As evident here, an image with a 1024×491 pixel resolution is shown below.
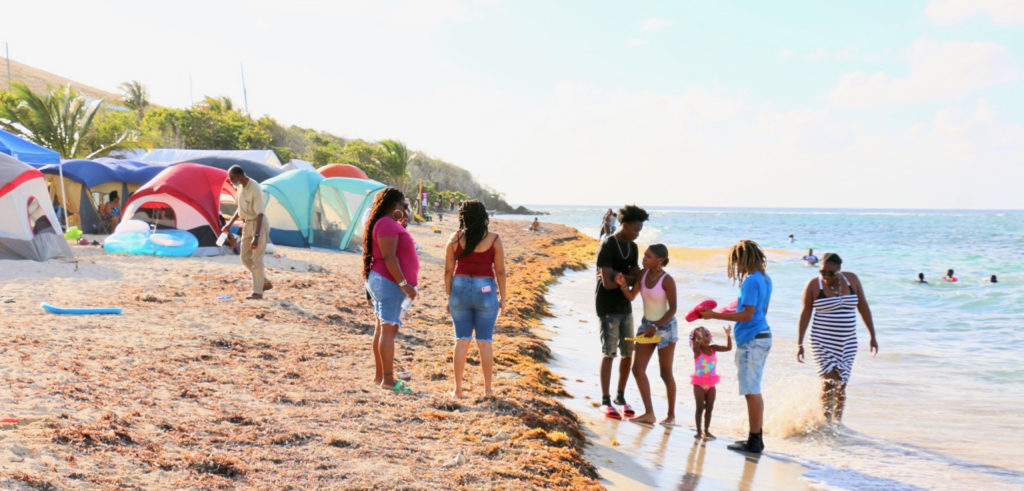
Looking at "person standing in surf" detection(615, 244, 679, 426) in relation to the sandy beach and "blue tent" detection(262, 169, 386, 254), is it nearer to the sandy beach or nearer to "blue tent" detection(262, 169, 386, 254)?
the sandy beach

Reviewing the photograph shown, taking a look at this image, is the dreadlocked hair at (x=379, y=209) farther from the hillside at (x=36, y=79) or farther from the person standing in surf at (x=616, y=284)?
the hillside at (x=36, y=79)

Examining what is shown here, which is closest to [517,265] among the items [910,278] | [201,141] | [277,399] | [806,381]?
[910,278]

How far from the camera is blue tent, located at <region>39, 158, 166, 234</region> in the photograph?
18.9 meters

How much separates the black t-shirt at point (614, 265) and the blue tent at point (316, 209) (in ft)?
42.2

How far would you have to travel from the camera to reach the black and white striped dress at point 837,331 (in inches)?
245

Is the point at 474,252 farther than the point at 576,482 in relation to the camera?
Yes

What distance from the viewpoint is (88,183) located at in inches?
749

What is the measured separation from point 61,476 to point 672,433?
4110mm

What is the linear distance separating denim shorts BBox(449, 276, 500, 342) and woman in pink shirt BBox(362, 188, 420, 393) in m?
0.43

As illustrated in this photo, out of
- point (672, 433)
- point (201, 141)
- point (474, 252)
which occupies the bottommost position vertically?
point (672, 433)

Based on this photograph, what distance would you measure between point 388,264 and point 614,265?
5.73ft

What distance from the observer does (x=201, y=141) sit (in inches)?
1783

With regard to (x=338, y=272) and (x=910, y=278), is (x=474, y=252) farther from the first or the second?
(x=910, y=278)

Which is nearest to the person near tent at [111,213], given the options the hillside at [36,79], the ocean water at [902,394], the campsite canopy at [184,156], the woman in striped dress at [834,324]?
the campsite canopy at [184,156]
